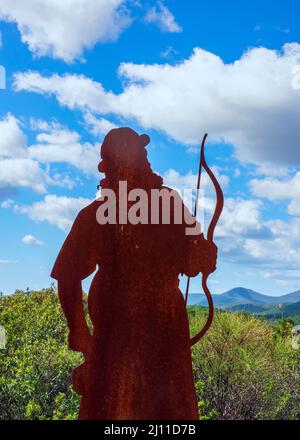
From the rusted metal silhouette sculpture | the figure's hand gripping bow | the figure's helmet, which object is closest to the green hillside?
the rusted metal silhouette sculpture

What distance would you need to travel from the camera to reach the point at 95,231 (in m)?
3.72

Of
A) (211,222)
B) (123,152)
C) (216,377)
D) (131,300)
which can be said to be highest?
(123,152)

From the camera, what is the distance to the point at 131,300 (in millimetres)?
3607

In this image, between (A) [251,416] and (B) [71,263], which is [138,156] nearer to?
(B) [71,263]

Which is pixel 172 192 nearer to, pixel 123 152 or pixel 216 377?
pixel 123 152

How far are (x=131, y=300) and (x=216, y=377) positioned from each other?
12.2ft

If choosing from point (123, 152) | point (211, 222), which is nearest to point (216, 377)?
point (211, 222)

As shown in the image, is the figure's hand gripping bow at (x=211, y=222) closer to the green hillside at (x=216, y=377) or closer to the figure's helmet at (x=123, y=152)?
the figure's helmet at (x=123, y=152)

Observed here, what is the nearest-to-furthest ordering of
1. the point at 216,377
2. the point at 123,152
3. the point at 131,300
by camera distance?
the point at 131,300
the point at 123,152
the point at 216,377

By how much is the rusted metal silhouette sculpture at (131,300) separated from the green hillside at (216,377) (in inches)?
107

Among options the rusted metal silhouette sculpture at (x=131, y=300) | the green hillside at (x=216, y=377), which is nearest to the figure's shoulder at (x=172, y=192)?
the rusted metal silhouette sculpture at (x=131, y=300)

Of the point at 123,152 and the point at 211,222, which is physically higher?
the point at 123,152

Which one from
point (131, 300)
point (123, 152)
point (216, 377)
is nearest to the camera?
point (131, 300)
